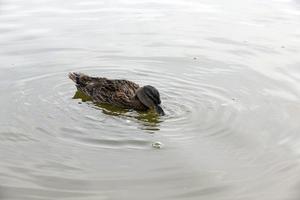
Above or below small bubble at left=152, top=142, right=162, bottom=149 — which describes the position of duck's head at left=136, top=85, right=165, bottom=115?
above

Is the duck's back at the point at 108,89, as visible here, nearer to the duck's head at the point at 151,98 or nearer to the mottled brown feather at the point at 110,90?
the mottled brown feather at the point at 110,90

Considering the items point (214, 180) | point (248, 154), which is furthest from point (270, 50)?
point (214, 180)

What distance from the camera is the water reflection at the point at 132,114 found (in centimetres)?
859

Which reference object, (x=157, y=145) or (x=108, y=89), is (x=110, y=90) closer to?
(x=108, y=89)

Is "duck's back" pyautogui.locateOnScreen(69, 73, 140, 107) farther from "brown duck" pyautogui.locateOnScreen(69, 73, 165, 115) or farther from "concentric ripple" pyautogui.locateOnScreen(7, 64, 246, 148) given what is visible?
"concentric ripple" pyautogui.locateOnScreen(7, 64, 246, 148)

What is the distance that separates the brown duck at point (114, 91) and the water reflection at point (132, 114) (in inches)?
3.0

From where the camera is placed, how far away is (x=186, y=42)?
12.7 metres

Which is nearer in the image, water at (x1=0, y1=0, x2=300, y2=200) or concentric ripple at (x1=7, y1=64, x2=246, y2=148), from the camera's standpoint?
water at (x1=0, y1=0, x2=300, y2=200)

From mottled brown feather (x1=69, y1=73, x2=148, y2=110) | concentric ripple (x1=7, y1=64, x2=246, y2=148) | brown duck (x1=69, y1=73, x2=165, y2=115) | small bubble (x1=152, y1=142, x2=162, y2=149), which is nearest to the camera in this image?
small bubble (x1=152, y1=142, x2=162, y2=149)

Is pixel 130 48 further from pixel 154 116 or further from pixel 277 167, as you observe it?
pixel 277 167

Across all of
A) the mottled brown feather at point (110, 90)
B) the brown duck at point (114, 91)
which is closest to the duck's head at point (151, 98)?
the brown duck at point (114, 91)

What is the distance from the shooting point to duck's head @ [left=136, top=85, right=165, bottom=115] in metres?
8.94

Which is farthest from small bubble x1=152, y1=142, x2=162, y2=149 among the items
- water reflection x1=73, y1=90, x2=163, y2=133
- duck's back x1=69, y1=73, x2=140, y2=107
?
duck's back x1=69, y1=73, x2=140, y2=107

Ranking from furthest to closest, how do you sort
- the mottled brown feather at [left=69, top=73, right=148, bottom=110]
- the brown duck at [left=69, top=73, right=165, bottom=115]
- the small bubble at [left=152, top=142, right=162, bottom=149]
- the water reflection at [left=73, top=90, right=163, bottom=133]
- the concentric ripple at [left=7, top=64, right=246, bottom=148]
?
1. the mottled brown feather at [left=69, top=73, right=148, bottom=110]
2. the brown duck at [left=69, top=73, right=165, bottom=115]
3. the water reflection at [left=73, top=90, right=163, bottom=133]
4. the concentric ripple at [left=7, top=64, right=246, bottom=148]
5. the small bubble at [left=152, top=142, right=162, bottom=149]
